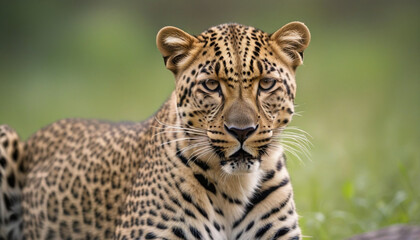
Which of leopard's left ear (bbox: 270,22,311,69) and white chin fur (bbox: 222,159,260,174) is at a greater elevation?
leopard's left ear (bbox: 270,22,311,69)

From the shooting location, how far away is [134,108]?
1764 centimetres

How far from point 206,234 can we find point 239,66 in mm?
1483

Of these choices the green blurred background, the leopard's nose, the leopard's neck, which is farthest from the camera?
the green blurred background

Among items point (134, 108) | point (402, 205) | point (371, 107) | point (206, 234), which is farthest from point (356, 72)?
point (206, 234)

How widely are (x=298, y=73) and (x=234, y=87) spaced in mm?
11495

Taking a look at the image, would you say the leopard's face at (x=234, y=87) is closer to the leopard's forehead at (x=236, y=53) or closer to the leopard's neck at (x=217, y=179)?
the leopard's forehead at (x=236, y=53)

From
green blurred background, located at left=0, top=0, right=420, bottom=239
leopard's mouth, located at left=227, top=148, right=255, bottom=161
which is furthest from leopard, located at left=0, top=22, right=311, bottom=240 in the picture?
green blurred background, located at left=0, top=0, right=420, bottom=239

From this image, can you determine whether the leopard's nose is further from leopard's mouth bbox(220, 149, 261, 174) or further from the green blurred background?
the green blurred background

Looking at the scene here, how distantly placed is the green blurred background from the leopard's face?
12.6 ft

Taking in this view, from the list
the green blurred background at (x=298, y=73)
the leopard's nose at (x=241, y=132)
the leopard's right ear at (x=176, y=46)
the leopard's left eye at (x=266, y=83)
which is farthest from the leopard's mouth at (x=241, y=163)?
the green blurred background at (x=298, y=73)

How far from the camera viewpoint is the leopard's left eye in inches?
257

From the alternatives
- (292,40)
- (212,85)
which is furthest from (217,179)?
(292,40)

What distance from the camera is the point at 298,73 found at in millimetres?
17766

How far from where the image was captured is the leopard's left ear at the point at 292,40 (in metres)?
6.84
